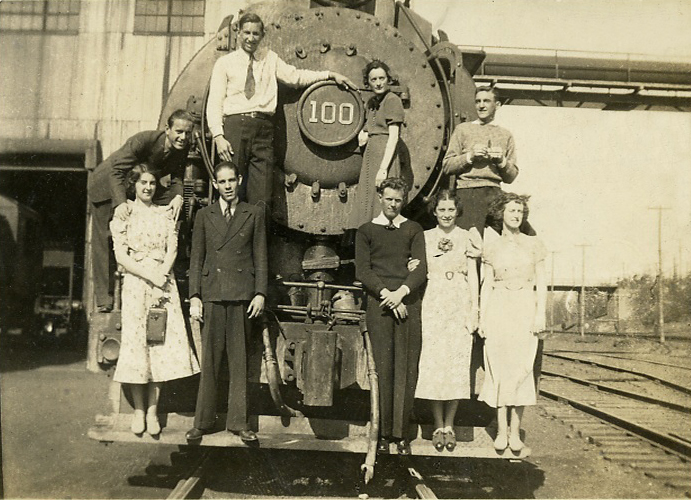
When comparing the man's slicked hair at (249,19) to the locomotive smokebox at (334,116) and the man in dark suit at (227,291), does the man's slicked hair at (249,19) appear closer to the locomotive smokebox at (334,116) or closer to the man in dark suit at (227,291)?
the locomotive smokebox at (334,116)

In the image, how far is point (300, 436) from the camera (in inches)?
138

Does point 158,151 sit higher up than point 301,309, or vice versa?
point 158,151

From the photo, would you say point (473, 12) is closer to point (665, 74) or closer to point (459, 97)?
point (665, 74)

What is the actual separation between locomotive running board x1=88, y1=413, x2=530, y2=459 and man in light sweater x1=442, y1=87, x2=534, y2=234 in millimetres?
1227

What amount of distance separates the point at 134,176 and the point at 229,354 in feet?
3.78

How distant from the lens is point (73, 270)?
14.5 metres

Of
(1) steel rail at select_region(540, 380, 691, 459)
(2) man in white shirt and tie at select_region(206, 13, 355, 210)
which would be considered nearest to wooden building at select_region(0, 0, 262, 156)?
(2) man in white shirt and tie at select_region(206, 13, 355, 210)

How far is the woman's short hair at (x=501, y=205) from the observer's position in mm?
3699

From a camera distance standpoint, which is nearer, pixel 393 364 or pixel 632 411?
pixel 393 364

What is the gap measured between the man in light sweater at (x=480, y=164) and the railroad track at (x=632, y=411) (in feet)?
8.59

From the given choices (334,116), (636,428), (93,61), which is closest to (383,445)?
(334,116)

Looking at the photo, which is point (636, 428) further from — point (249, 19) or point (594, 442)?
point (249, 19)

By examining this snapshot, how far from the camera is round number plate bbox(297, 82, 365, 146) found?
13.0 ft

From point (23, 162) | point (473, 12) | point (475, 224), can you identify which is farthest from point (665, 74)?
point (23, 162)
